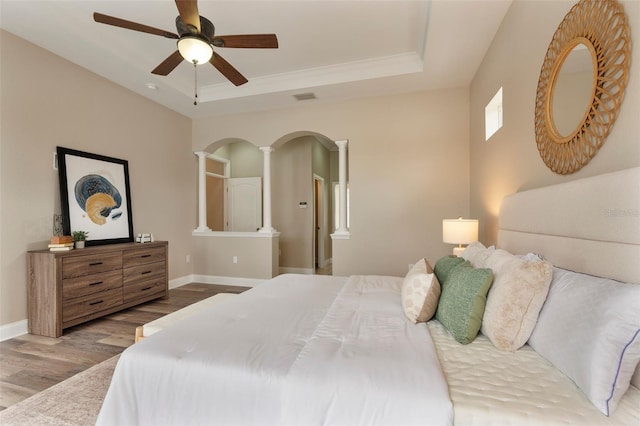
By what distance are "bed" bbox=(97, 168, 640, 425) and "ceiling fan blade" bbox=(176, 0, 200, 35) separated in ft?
6.06

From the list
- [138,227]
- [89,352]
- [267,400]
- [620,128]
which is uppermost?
[620,128]

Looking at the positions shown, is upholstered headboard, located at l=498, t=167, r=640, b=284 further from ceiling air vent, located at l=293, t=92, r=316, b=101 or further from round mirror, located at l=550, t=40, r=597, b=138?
ceiling air vent, located at l=293, t=92, r=316, b=101

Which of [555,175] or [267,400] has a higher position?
[555,175]

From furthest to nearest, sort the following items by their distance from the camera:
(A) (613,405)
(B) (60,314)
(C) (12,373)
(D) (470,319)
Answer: (B) (60,314) → (C) (12,373) → (D) (470,319) → (A) (613,405)

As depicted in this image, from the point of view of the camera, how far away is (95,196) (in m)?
3.41

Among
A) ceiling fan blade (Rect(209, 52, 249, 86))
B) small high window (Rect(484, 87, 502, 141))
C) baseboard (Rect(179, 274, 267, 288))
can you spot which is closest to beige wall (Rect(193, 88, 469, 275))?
small high window (Rect(484, 87, 502, 141))

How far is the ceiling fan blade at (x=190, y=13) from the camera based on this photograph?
1723 millimetres

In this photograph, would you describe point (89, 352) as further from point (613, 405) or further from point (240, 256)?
point (613, 405)

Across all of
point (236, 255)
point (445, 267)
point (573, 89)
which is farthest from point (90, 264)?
point (573, 89)

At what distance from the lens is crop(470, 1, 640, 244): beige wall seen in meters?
1.10

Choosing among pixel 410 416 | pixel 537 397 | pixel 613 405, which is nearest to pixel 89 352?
pixel 410 416

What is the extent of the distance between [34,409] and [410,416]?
2199 millimetres

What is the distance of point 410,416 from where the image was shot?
89 centimetres

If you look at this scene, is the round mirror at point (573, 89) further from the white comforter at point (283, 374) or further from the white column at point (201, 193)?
the white column at point (201, 193)
